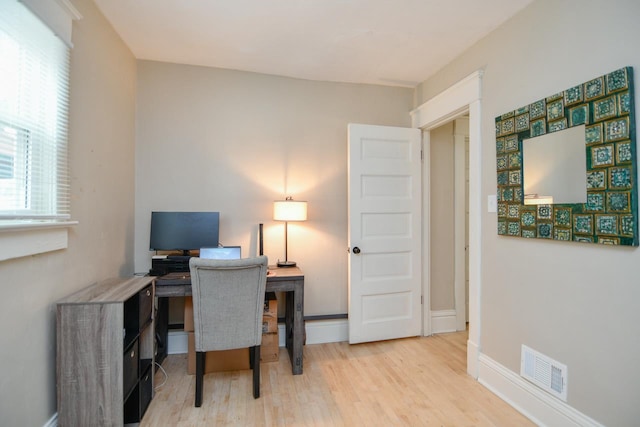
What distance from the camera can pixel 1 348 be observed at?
1237 mm

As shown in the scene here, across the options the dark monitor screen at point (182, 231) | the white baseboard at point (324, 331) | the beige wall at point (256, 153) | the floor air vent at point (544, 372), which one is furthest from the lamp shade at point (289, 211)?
the floor air vent at point (544, 372)

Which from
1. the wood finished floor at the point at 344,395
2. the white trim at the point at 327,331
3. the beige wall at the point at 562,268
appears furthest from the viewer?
the white trim at the point at 327,331

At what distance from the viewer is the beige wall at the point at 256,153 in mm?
2701

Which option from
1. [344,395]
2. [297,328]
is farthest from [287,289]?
[344,395]

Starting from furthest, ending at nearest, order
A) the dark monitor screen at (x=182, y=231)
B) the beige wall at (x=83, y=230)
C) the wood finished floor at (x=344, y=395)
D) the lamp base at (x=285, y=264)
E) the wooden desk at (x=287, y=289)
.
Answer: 1. the lamp base at (x=285, y=264)
2. the dark monitor screen at (x=182, y=231)
3. the wooden desk at (x=287, y=289)
4. the wood finished floor at (x=344, y=395)
5. the beige wall at (x=83, y=230)

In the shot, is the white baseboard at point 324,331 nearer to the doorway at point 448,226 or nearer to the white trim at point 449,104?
the doorway at point 448,226

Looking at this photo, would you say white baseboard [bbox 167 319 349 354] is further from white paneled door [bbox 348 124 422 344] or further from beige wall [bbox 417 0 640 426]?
beige wall [bbox 417 0 640 426]

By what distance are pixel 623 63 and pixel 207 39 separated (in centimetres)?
Result: 261

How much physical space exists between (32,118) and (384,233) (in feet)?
8.57

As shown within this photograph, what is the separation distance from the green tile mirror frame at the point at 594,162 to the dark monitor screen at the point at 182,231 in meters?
2.36

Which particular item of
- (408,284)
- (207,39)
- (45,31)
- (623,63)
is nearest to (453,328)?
(408,284)

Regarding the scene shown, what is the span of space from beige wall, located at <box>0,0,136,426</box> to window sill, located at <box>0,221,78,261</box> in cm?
5

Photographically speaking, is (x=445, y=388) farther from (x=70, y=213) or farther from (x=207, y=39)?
(x=207, y=39)

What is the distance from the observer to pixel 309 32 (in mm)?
2256
